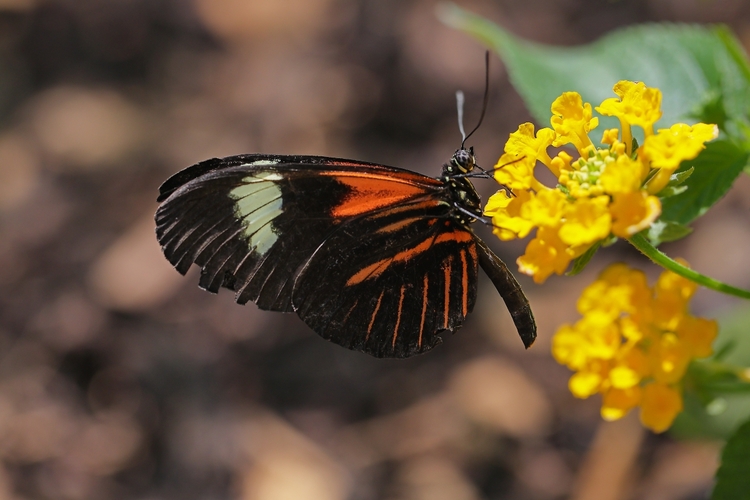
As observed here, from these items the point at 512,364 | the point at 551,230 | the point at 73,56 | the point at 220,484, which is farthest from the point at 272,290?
the point at 73,56

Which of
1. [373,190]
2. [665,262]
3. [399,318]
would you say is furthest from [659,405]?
[373,190]

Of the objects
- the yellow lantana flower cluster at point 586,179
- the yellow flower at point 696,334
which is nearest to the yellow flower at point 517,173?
the yellow lantana flower cluster at point 586,179

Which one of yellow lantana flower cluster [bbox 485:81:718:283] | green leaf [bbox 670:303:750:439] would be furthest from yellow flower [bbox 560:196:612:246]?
green leaf [bbox 670:303:750:439]

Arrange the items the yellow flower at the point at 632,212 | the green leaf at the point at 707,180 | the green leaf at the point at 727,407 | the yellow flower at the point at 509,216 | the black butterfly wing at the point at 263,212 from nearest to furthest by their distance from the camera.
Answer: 1. the yellow flower at the point at 632,212
2. the yellow flower at the point at 509,216
3. the green leaf at the point at 707,180
4. the black butterfly wing at the point at 263,212
5. the green leaf at the point at 727,407

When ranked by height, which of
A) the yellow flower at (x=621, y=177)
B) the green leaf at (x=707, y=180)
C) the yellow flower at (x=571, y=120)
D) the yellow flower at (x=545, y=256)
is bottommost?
the yellow flower at (x=545, y=256)

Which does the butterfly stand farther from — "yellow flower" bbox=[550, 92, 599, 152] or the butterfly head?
"yellow flower" bbox=[550, 92, 599, 152]

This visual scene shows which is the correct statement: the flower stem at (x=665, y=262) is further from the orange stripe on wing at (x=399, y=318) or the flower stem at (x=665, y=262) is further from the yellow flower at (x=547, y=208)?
the orange stripe on wing at (x=399, y=318)
